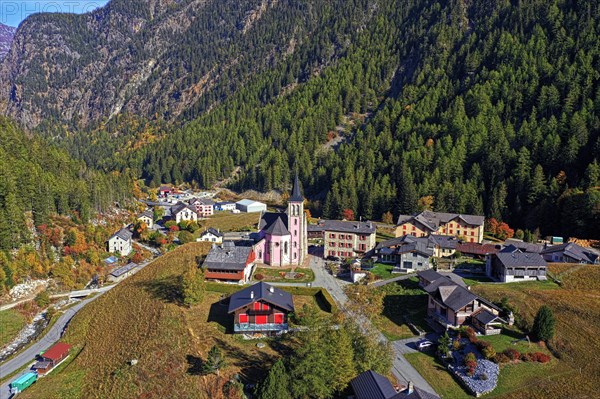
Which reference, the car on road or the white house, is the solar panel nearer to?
the white house

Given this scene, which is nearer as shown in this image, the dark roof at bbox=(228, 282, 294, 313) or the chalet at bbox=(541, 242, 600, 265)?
the dark roof at bbox=(228, 282, 294, 313)

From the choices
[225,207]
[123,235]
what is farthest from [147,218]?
[225,207]

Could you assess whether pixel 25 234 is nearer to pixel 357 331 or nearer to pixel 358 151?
pixel 357 331

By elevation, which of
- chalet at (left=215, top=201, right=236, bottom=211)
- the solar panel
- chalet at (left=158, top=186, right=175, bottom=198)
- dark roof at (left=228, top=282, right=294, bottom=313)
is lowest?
the solar panel

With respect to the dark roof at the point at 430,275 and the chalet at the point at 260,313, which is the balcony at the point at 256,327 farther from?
the dark roof at the point at 430,275

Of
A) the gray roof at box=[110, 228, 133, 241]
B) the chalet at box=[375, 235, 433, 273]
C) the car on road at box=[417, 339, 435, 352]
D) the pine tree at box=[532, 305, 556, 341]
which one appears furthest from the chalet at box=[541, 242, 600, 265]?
the gray roof at box=[110, 228, 133, 241]

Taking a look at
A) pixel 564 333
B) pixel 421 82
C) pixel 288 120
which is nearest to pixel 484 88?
pixel 421 82
